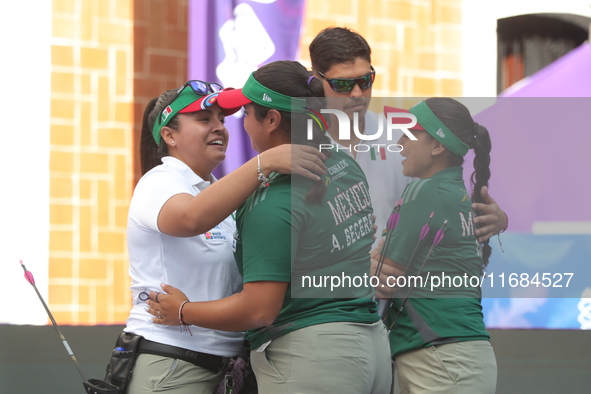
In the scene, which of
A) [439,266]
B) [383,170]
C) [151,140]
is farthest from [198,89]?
[439,266]

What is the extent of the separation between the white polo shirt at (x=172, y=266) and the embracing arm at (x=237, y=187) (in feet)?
0.51

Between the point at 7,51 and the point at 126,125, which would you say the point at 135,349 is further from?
the point at 7,51

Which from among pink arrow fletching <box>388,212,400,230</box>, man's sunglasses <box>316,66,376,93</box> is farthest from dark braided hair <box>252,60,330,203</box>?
man's sunglasses <box>316,66,376,93</box>

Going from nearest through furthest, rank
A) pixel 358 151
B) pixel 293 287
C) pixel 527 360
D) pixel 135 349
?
pixel 293 287 → pixel 135 349 → pixel 358 151 → pixel 527 360

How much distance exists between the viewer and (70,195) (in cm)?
470

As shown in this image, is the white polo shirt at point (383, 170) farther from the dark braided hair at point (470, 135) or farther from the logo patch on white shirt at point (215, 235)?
the logo patch on white shirt at point (215, 235)

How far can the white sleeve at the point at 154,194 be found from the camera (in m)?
2.17

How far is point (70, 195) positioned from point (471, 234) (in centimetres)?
302

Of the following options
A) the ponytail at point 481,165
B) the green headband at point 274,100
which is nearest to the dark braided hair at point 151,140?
the green headband at point 274,100

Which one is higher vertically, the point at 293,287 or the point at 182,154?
the point at 182,154

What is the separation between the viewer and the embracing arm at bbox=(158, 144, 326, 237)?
6.53 ft

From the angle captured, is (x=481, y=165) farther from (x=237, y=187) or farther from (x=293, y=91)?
(x=237, y=187)

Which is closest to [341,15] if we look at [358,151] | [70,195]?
[70,195]

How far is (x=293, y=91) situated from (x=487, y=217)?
903mm
